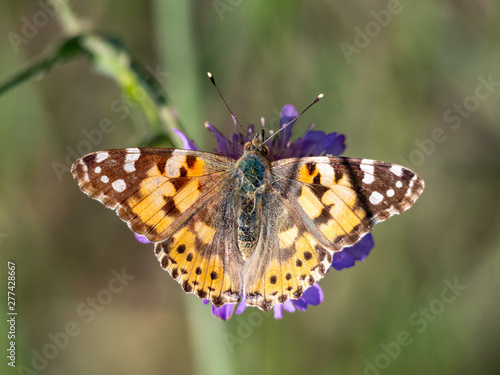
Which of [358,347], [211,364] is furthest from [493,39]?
[211,364]

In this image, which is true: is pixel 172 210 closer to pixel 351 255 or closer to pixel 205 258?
pixel 205 258

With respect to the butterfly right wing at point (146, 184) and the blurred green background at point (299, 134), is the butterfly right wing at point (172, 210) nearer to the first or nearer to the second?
the butterfly right wing at point (146, 184)

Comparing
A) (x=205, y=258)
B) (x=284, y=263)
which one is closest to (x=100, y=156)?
(x=205, y=258)

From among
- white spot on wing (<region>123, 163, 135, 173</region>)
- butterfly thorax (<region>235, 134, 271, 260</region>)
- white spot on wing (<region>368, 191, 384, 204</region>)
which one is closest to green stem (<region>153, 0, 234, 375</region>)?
butterfly thorax (<region>235, 134, 271, 260</region>)

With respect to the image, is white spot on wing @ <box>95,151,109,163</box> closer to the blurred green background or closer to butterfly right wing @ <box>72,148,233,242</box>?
butterfly right wing @ <box>72,148,233,242</box>

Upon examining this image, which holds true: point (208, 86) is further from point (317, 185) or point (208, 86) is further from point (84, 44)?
point (317, 185)

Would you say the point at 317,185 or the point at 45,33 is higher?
the point at 45,33

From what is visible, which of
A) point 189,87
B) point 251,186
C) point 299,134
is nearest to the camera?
point 251,186
